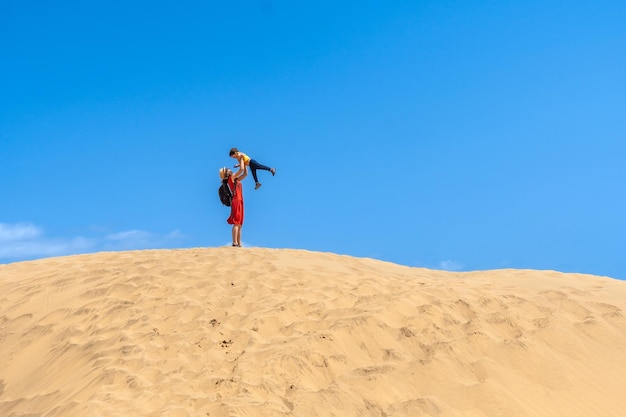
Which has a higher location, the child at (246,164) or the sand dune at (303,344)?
the child at (246,164)

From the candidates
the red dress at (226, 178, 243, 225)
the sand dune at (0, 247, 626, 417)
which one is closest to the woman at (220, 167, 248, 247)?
the red dress at (226, 178, 243, 225)

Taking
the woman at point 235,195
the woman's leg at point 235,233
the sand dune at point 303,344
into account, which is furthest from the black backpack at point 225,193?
the sand dune at point 303,344

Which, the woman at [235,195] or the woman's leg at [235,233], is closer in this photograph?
the woman at [235,195]

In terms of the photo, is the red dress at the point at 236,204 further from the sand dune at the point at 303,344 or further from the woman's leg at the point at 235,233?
the sand dune at the point at 303,344

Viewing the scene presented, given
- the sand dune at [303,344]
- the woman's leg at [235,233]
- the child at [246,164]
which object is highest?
the child at [246,164]

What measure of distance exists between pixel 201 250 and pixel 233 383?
5593 mm

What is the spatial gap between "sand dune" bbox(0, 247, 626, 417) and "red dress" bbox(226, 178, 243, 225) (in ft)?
6.22

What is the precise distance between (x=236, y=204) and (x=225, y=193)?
1.07 ft

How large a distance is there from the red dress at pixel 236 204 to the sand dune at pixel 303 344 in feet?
6.22

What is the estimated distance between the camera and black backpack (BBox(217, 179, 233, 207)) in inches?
454

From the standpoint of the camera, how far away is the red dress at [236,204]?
11.5m

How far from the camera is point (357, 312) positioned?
7395 millimetres

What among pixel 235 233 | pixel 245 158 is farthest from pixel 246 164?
pixel 235 233

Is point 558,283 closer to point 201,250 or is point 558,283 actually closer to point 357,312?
point 357,312
